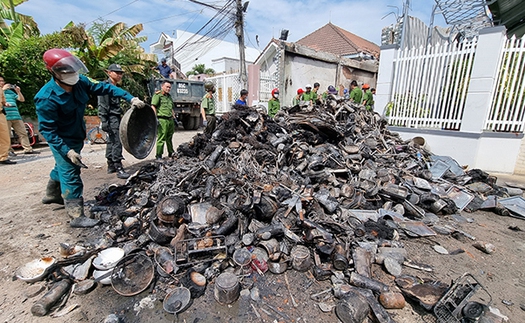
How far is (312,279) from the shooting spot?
7.49 feet

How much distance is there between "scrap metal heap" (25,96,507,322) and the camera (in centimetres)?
231

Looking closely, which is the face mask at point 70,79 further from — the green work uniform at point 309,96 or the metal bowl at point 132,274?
the green work uniform at point 309,96

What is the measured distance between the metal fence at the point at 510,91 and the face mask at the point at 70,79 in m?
7.80

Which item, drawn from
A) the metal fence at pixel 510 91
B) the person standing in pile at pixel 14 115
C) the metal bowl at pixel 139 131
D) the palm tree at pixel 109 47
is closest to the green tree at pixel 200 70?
the palm tree at pixel 109 47

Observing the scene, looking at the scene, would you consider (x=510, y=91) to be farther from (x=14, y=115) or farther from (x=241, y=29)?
(x=14, y=115)

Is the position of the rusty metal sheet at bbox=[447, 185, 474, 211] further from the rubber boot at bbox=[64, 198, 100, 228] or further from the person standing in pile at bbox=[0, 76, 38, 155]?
the person standing in pile at bbox=[0, 76, 38, 155]

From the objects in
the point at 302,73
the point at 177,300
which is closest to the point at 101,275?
the point at 177,300

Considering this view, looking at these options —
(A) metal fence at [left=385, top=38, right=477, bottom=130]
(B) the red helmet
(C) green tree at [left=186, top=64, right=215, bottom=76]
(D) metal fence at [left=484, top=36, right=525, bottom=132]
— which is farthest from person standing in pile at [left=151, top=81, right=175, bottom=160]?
(C) green tree at [left=186, top=64, right=215, bottom=76]

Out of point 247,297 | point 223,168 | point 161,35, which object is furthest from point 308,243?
point 161,35

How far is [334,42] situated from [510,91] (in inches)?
526

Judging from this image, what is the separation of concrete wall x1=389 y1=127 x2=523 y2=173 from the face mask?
7.32 meters

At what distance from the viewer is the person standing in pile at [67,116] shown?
8.43ft

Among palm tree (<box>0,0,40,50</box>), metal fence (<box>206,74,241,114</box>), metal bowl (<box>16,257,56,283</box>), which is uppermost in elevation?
palm tree (<box>0,0,40,50</box>)

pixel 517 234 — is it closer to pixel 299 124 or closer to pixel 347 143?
pixel 347 143
